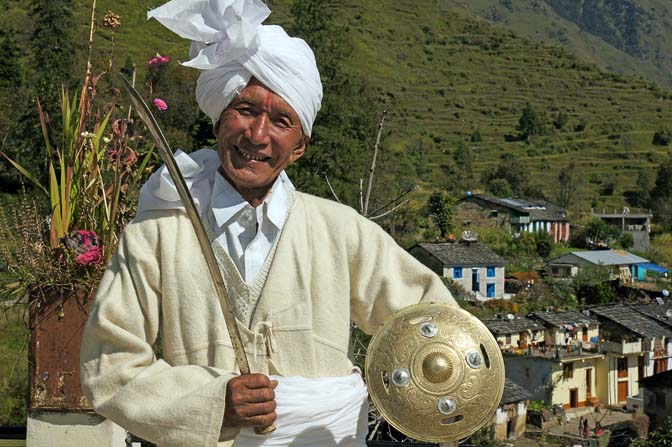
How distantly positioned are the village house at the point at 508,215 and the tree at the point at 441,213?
3.93 meters

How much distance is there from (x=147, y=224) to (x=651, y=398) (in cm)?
1672

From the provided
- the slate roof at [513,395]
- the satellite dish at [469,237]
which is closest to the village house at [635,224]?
the satellite dish at [469,237]

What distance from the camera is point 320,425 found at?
1.74 meters

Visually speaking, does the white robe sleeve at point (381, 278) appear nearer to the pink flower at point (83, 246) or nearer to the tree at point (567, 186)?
the pink flower at point (83, 246)

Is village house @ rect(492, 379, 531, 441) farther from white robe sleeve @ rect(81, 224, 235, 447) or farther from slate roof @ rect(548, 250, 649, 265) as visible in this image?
white robe sleeve @ rect(81, 224, 235, 447)

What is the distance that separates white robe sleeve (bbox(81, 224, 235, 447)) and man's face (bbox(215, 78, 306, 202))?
0.25 metres

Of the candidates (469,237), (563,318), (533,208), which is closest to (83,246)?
(563,318)

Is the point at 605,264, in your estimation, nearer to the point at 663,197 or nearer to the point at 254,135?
the point at 663,197

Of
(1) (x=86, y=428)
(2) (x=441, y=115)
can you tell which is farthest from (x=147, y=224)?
(2) (x=441, y=115)

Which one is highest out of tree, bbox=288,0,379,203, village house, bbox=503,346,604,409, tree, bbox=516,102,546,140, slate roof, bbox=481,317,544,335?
tree, bbox=288,0,379,203

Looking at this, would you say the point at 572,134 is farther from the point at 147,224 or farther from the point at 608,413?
the point at 147,224

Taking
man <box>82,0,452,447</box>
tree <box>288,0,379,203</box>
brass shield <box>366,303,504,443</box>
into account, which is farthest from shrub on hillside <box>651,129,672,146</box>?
brass shield <box>366,303,504,443</box>

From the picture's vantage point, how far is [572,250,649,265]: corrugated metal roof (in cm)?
3306

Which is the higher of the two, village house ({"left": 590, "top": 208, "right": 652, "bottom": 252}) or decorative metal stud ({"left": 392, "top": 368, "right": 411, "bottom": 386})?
decorative metal stud ({"left": 392, "top": 368, "right": 411, "bottom": 386})
